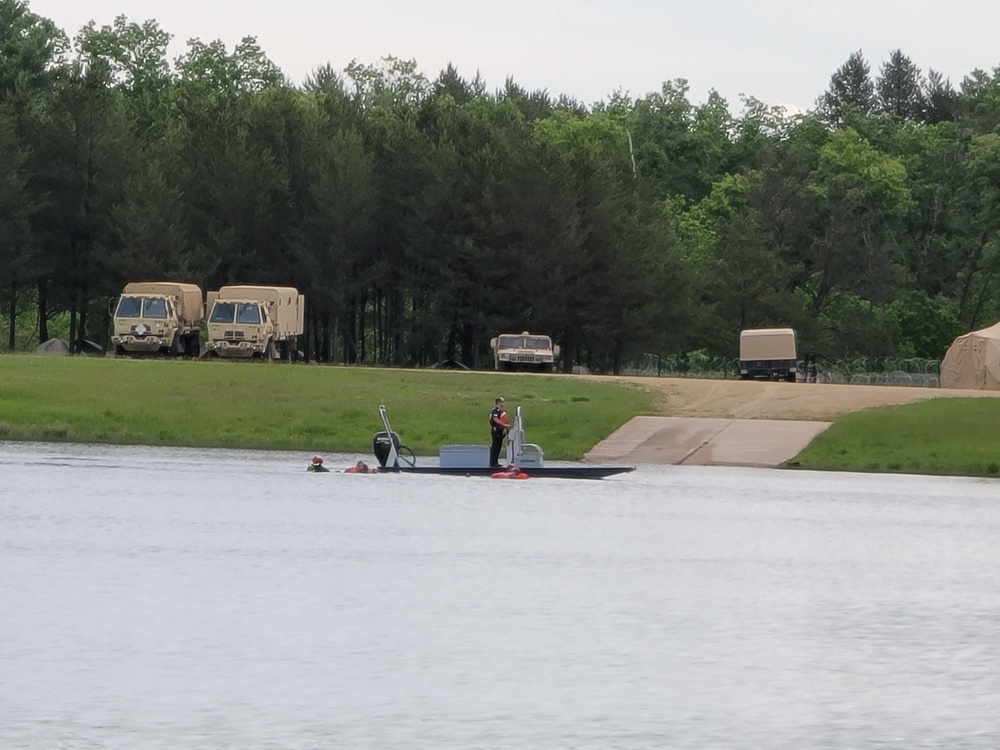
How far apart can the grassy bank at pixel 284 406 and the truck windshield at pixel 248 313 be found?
10080 millimetres

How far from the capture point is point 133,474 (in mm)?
51188

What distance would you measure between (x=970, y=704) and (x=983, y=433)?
38642mm

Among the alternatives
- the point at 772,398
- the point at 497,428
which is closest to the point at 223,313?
the point at 772,398

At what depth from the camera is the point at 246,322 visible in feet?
272

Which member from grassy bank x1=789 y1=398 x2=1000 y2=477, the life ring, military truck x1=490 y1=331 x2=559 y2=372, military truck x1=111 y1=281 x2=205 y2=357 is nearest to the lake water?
the life ring

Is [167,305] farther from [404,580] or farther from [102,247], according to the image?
[404,580]

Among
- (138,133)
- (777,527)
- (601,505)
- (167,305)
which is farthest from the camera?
(138,133)

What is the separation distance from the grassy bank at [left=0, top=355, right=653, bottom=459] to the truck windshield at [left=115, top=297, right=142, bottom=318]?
1005cm

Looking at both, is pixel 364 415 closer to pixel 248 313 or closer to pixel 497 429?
pixel 497 429

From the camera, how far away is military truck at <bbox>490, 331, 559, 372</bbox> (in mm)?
85312

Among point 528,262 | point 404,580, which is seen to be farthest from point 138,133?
point 404,580

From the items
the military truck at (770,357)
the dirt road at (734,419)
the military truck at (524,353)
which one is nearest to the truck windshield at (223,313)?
the military truck at (524,353)

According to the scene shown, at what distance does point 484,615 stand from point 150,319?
5440 cm

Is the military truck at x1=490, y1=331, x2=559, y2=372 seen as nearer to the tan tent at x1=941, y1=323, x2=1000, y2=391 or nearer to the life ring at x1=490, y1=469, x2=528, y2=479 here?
the tan tent at x1=941, y1=323, x2=1000, y2=391
